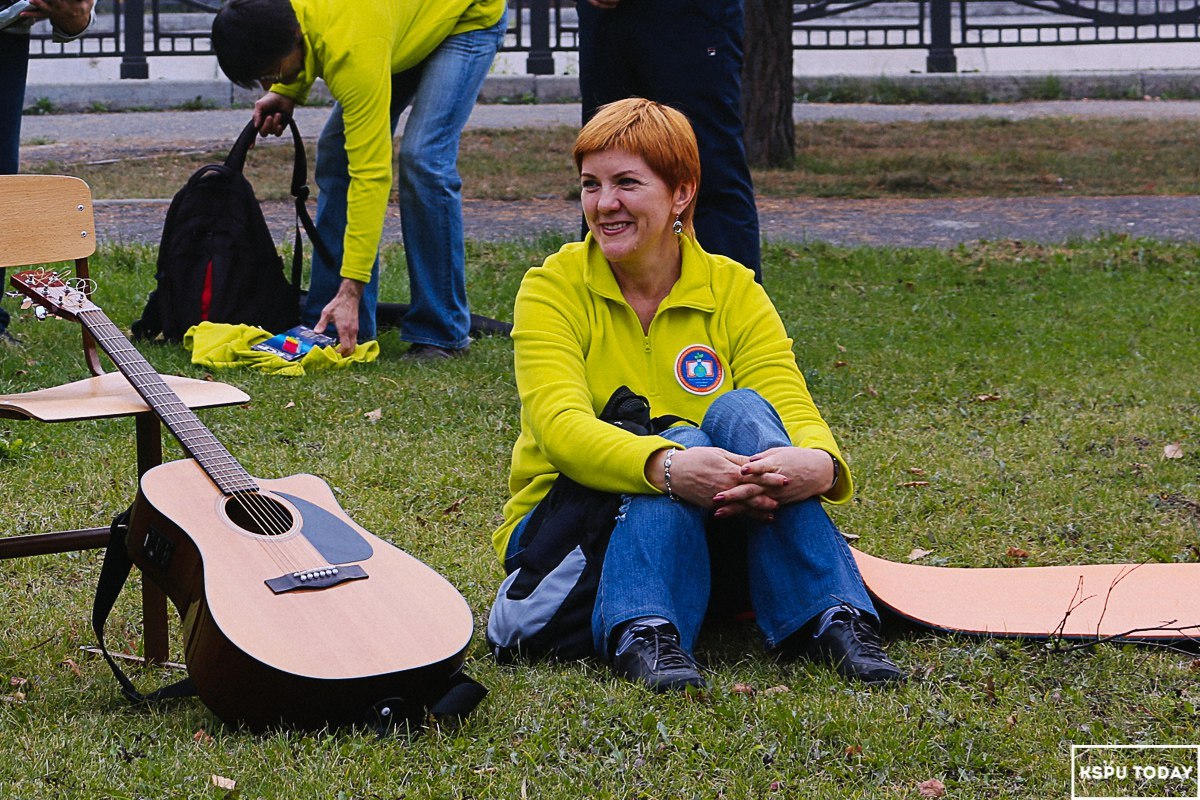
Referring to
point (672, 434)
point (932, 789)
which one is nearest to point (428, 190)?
point (672, 434)

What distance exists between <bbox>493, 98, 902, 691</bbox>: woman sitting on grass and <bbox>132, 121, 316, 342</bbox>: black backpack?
3.09 meters

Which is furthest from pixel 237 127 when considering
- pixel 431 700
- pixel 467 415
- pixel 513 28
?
pixel 431 700

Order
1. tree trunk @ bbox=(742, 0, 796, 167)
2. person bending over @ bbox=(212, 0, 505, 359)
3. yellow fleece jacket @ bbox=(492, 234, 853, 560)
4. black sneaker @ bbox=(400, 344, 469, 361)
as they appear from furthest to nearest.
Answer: tree trunk @ bbox=(742, 0, 796, 167), black sneaker @ bbox=(400, 344, 469, 361), person bending over @ bbox=(212, 0, 505, 359), yellow fleece jacket @ bbox=(492, 234, 853, 560)

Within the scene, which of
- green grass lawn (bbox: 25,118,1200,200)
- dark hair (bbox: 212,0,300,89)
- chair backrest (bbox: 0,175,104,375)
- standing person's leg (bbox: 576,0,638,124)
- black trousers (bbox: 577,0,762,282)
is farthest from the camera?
green grass lawn (bbox: 25,118,1200,200)

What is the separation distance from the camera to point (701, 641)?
3371 mm

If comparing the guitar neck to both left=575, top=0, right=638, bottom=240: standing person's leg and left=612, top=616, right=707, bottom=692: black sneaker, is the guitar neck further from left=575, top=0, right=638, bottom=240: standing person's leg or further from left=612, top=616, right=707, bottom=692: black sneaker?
left=575, top=0, right=638, bottom=240: standing person's leg

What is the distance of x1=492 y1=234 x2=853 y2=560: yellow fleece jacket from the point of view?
328cm

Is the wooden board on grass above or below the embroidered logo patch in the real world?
below

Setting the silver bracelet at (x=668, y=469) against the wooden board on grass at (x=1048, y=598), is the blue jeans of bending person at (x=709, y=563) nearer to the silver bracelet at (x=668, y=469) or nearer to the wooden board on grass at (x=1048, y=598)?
the silver bracelet at (x=668, y=469)

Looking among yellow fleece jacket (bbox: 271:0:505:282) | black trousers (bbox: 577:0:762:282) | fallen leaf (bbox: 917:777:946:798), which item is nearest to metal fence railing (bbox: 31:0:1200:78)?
yellow fleece jacket (bbox: 271:0:505:282)

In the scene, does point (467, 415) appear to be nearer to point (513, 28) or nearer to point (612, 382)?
point (612, 382)

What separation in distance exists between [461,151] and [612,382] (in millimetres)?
10361

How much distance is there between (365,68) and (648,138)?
8.14 ft

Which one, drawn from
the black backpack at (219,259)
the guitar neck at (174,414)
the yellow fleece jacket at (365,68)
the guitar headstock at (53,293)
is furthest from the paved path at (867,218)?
the guitar neck at (174,414)
